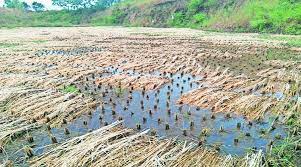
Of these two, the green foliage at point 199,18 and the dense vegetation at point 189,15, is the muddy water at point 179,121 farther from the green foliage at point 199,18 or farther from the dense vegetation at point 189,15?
the green foliage at point 199,18

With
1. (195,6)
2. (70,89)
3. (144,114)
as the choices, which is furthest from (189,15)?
(144,114)

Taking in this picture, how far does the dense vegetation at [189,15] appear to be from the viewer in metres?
41.5

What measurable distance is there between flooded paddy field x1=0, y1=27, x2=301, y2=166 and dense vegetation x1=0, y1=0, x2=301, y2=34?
84.8ft

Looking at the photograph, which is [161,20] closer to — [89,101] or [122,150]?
[89,101]

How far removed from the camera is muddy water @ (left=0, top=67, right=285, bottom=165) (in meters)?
7.93

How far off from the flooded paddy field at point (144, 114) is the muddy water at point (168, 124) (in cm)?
2

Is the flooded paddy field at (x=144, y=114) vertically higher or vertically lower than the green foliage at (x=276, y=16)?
lower

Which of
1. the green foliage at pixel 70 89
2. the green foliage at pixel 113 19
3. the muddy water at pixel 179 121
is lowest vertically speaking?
the green foliage at pixel 113 19

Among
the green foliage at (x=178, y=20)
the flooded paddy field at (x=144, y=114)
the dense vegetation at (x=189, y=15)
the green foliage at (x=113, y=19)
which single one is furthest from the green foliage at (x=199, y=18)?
the flooded paddy field at (x=144, y=114)

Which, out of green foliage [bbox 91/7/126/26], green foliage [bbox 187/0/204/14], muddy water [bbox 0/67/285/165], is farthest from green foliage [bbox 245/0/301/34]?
muddy water [bbox 0/67/285/165]

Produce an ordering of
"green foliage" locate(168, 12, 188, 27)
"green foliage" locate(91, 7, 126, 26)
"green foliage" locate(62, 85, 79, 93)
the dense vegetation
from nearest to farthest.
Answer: "green foliage" locate(62, 85, 79, 93) → the dense vegetation → "green foliage" locate(168, 12, 188, 27) → "green foliage" locate(91, 7, 126, 26)

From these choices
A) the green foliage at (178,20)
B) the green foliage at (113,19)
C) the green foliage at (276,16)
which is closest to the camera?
the green foliage at (276,16)

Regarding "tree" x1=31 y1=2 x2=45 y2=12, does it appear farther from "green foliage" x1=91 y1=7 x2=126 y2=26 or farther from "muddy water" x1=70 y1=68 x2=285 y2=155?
"muddy water" x1=70 y1=68 x2=285 y2=155

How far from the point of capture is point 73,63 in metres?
18.3
